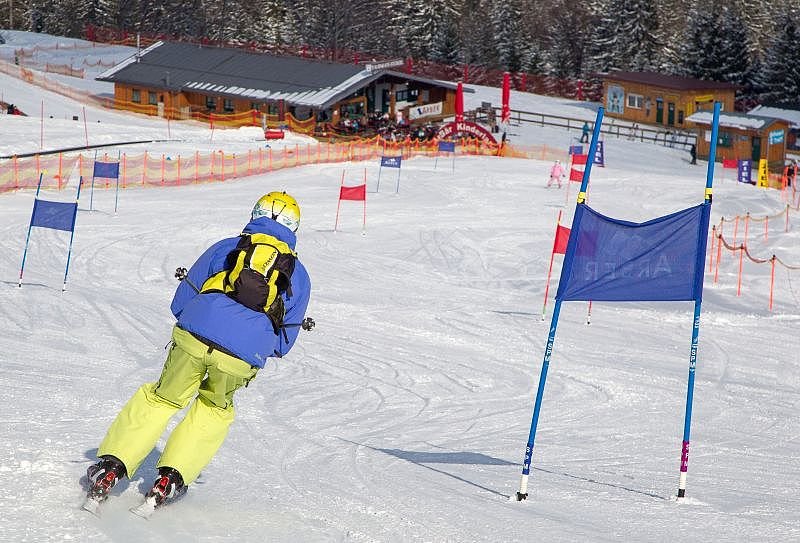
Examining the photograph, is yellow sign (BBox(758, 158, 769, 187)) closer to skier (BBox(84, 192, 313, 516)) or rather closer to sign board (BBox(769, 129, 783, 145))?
sign board (BBox(769, 129, 783, 145))

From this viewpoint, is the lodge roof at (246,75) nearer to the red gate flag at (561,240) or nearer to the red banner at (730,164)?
the red banner at (730,164)

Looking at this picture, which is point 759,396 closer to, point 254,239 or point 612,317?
point 612,317

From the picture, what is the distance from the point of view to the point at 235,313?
19.3 ft

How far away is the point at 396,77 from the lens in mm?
55406

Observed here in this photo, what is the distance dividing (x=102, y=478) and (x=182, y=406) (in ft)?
1.74

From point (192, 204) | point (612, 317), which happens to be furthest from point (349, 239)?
point (612, 317)

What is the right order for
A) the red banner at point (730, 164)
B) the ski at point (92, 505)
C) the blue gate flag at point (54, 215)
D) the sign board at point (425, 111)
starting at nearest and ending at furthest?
the ski at point (92, 505) < the blue gate flag at point (54, 215) < the red banner at point (730, 164) < the sign board at point (425, 111)

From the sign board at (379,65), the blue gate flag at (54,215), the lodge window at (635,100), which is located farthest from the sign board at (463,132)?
the blue gate flag at (54,215)

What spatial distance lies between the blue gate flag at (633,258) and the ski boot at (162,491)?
2.53 metres

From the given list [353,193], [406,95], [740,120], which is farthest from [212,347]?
[740,120]

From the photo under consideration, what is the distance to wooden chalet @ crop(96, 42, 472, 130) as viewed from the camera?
2083 inches

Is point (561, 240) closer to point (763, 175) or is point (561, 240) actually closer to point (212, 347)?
point (212, 347)

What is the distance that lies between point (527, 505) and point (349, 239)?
1911cm

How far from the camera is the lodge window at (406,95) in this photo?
2211 inches
